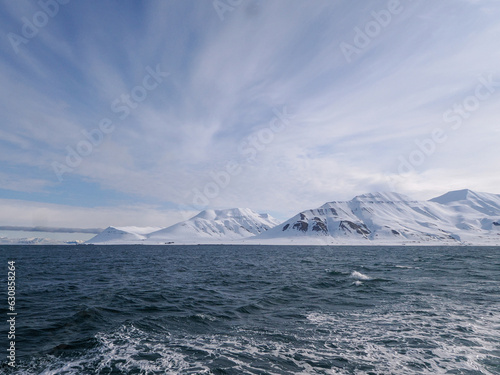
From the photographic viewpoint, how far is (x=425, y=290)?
27.5 m

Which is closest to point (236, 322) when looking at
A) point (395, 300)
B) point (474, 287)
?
point (395, 300)

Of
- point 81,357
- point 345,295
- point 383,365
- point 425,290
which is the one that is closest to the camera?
point 383,365

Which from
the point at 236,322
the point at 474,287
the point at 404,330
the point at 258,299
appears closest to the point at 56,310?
the point at 236,322

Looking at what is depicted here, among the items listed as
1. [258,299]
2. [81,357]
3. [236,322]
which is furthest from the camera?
[258,299]

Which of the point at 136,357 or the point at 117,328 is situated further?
the point at 117,328

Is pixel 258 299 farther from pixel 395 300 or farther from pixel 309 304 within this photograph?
pixel 395 300

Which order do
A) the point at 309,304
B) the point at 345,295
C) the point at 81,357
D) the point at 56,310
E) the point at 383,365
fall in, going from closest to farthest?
the point at 383,365
the point at 81,357
the point at 56,310
the point at 309,304
the point at 345,295

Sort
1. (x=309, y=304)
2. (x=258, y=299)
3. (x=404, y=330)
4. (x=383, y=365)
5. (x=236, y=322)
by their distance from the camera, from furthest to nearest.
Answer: (x=258, y=299), (x=309, y=304), (x=236, y=322), (x=404, y=330), (x=383, y=365)

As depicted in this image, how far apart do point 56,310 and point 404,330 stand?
2454cm

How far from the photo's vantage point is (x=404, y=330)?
16062mm

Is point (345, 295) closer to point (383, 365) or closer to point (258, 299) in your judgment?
point (258, 299)

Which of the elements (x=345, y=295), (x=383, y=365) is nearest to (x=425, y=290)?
(x=345, y=295)

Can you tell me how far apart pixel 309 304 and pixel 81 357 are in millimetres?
16250

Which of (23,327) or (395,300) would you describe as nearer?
(23,327)
